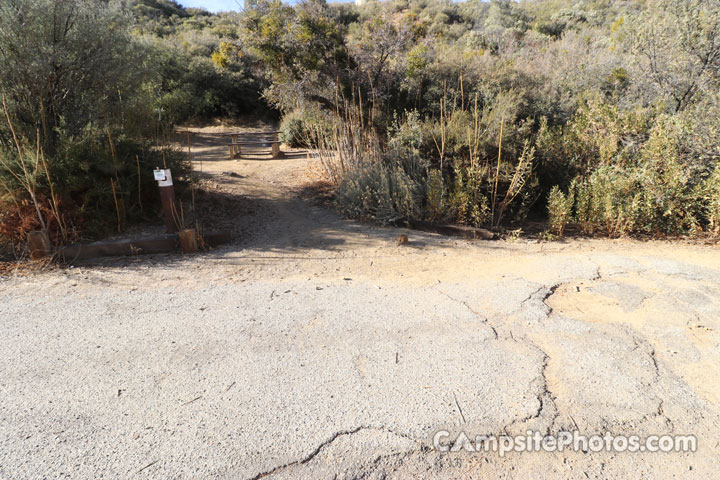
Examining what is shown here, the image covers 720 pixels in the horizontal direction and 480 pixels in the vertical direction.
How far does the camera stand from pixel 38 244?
500cm

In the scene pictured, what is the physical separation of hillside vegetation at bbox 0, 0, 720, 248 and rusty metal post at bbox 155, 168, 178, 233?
912 mm

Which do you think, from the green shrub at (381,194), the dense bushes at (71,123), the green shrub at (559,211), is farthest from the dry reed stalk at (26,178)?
the green shrub at (559,211)

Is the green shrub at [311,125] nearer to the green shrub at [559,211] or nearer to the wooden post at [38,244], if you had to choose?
the green shrub at [559,211]

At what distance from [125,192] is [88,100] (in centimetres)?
168

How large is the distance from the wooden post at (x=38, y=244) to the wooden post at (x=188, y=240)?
1485 millimetres

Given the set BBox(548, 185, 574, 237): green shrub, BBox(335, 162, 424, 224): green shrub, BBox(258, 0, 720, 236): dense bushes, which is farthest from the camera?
BBox(335, 162, 424, 224): green shrub

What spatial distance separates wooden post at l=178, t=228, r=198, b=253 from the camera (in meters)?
5.46

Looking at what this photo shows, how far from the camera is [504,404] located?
2.55 metres

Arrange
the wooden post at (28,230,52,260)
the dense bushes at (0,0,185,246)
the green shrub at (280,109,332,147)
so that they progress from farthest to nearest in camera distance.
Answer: the green shrub at (280,109,332,147)
the dense bushes at (0,0,185,246)
the wooden post at (28,230,52,260)

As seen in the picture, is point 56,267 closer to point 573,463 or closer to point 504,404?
point 504,404

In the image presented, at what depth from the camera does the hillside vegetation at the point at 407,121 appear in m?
5.78

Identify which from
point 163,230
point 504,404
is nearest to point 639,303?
point 504,404

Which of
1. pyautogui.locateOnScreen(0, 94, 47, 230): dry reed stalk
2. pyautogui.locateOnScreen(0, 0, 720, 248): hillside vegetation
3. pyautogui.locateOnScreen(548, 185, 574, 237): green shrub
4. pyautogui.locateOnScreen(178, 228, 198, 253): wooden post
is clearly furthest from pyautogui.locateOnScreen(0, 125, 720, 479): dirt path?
pyautogui.locateOnScreen(0, 0, 720, 248): hillside vegetation

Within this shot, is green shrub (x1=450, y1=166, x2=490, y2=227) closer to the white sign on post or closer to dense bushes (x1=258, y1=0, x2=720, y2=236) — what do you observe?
dense bushes (x1=258, y1=0, x2=720, y2=236)
